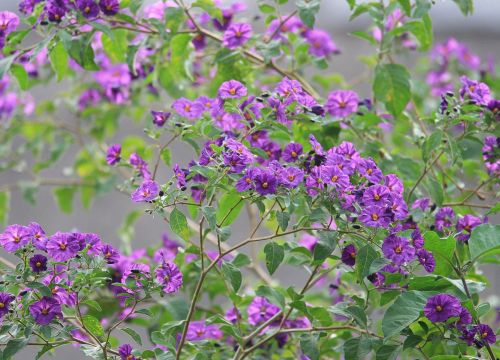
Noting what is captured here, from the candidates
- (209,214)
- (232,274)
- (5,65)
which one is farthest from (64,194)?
(209,214)

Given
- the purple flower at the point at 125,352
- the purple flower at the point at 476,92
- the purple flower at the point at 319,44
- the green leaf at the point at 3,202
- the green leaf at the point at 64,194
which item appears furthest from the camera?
the green leaf at the point at 64,194

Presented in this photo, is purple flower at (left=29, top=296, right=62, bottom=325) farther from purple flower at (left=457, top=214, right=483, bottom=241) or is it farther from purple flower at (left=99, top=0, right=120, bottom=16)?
purple flower at (left=457, top=214, right=483, bottom=241)

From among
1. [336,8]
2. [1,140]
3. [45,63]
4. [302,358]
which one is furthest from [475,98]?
[336,8]

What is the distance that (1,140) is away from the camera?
231 centimetres

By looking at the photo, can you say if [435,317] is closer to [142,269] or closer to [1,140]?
[142,269]

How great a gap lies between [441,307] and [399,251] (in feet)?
0.31

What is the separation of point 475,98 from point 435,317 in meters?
0.41

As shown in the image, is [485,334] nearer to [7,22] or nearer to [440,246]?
[440,246]

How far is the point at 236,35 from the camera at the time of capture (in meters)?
1.51

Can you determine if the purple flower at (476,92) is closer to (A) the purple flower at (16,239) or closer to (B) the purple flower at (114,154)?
(B) the purple flower at (114,154)

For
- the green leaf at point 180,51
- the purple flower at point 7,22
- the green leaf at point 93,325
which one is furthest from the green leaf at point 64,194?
the green leaf at point 93,325

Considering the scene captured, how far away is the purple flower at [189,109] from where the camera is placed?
132 centimetres

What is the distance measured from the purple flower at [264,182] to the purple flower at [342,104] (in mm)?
462

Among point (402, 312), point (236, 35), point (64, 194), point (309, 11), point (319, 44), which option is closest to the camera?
point (402, 312)
